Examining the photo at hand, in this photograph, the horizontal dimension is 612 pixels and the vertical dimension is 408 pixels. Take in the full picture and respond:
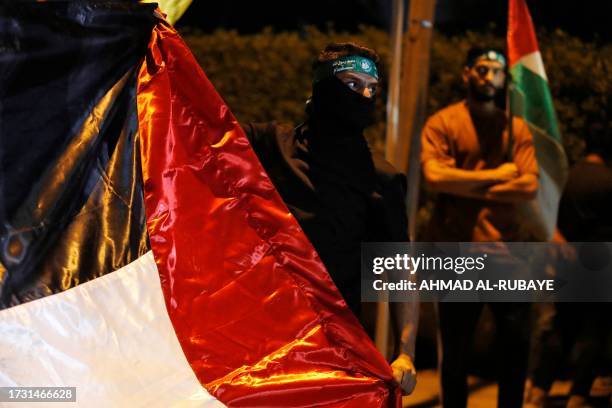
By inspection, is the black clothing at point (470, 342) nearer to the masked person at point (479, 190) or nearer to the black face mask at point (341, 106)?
the masked person at point (479, 190)

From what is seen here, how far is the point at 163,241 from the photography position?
Result: 10.9ft

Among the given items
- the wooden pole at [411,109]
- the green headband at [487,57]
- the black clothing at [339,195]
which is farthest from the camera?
the wooden pole at [411,109]

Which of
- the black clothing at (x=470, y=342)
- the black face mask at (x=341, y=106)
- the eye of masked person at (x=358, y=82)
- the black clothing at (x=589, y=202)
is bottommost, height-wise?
the black clothing at (x=470, y=342)

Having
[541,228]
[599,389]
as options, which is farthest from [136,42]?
[599,389]

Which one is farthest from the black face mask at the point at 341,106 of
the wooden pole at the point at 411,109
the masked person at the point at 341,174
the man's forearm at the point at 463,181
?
the wooden pole at the point at 411,109

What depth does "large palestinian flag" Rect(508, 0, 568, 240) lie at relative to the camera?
5.95 metres

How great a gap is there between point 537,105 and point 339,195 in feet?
8.58

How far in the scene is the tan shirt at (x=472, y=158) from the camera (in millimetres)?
5500

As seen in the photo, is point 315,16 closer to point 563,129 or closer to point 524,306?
point 563,129

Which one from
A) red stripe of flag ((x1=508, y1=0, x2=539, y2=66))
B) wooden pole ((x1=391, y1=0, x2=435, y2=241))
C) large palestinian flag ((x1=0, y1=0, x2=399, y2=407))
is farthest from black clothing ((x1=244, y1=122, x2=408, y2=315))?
red stripe of flag ((x1=508, y1=0, x2=539, y2=66))

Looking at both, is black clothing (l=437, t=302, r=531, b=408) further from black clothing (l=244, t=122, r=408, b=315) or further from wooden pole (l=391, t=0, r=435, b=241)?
black clothing (l=244, t=122, r=408, b=315)

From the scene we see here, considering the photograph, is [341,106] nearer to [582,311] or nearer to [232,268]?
[232,268]

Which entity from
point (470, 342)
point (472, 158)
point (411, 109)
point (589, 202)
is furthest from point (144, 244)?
point (589, 202)

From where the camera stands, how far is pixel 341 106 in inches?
147
